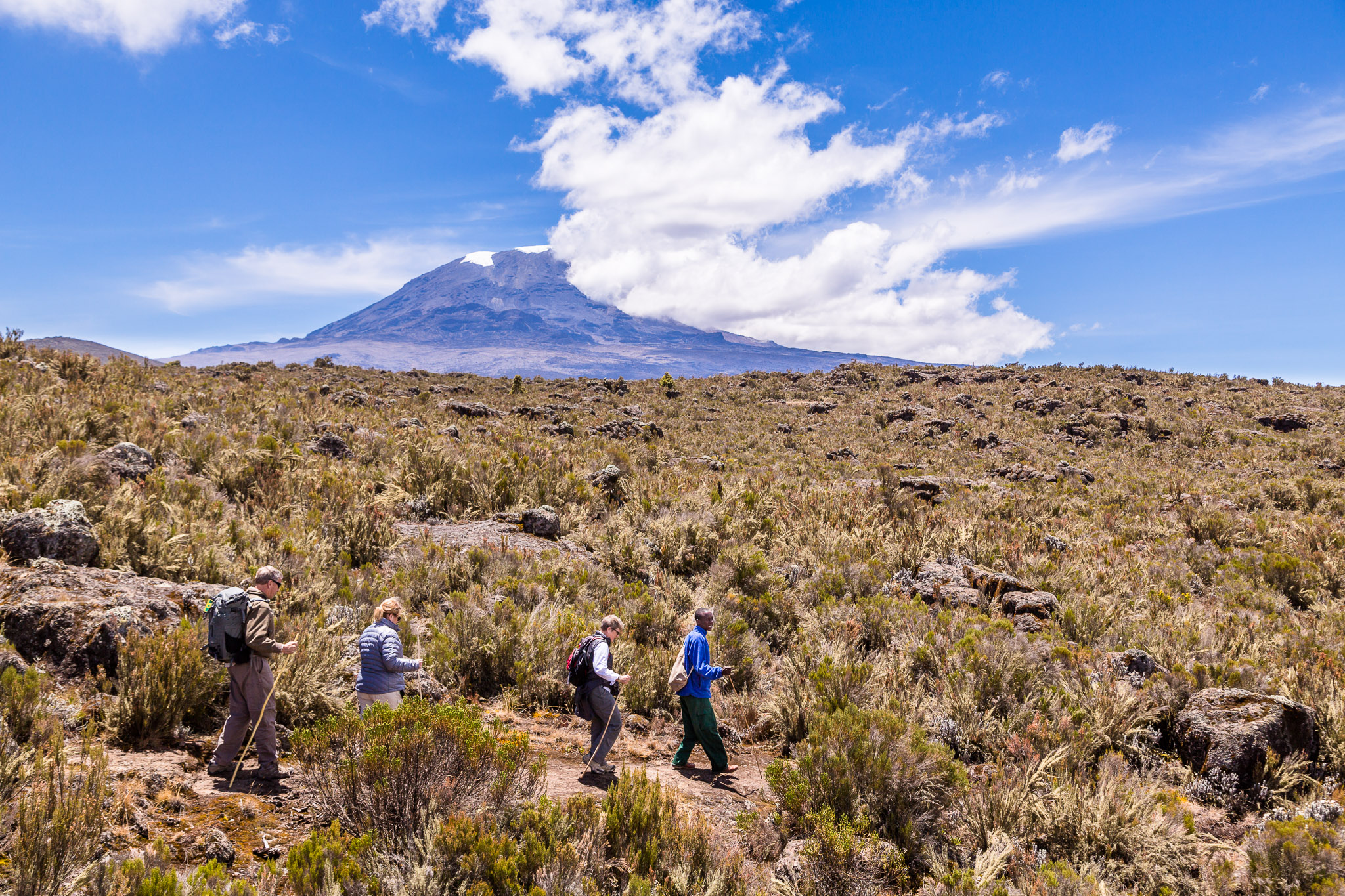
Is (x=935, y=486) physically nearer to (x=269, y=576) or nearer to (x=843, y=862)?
(x=843, y=862)

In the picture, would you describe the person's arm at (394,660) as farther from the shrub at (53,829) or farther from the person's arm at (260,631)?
the shrub at (53,829)

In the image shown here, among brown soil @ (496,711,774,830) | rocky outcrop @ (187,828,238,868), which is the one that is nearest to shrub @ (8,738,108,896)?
rocky outcrop @ (187,828,238,868)

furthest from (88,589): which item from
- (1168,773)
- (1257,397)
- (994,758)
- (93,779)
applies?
(1257,397)

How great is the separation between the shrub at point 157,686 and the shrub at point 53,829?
1.14 metres

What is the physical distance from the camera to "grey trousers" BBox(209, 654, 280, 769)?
426 cm

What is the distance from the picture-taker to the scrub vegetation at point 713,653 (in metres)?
3.58

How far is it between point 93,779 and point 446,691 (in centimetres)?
309

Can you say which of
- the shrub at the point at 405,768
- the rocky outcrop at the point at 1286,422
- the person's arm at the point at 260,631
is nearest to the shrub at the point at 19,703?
the person's arm at the point at 260,631

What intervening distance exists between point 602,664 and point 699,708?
3.51 feet

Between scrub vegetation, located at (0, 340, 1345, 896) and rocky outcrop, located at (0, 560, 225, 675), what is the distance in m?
0.30

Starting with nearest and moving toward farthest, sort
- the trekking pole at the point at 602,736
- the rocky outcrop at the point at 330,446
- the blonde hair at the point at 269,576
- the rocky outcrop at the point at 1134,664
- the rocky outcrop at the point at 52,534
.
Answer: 1. the blonde hair at the point at 269,576
2. the trekking pole at the point at 602,736
3. the rocky outcrop at the point at 52,534
4. the rocky outcrop at the point at 1134,664
5. the rocky outcrop at the point at 330,446

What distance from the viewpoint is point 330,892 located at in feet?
9.49

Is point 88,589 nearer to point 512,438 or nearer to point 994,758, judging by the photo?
point 994,758

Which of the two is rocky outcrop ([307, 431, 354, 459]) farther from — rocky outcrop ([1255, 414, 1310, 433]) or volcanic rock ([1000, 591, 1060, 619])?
rocky outcrop ([1255, 414, 1310, 433])
